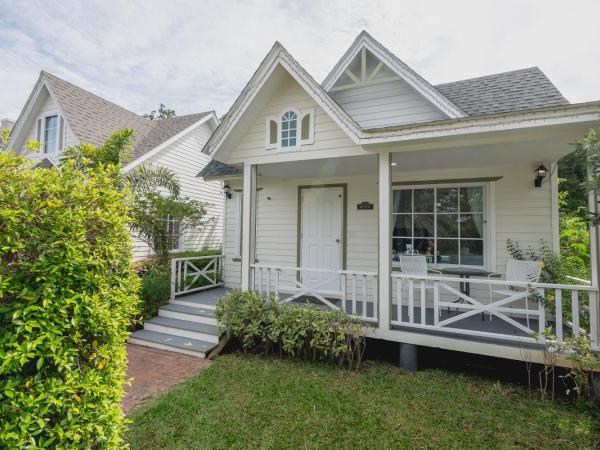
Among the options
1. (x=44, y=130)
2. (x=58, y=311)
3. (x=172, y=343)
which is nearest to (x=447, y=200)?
(x=172, y=343)

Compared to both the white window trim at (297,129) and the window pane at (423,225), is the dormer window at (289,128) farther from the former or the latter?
the window pane at (423,225)

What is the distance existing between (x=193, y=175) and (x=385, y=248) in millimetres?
10499

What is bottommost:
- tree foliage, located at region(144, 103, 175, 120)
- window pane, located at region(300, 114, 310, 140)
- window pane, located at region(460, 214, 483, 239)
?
window pane, located at region(460, 214, 483, 239)

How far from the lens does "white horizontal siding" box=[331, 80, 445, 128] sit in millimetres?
6234

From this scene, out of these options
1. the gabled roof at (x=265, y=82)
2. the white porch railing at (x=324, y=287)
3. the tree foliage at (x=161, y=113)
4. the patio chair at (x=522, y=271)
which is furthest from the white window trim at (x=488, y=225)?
the tree foliage at (x=161, y=113)

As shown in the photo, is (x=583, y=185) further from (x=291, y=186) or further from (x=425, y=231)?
(x=291, y=186)

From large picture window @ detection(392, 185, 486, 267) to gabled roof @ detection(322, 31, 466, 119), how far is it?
60.2 inches

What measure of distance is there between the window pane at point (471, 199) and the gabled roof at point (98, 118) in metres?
10.2

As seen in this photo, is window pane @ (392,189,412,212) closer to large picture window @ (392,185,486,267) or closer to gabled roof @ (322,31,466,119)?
large picture window @ (392,185,486,267)

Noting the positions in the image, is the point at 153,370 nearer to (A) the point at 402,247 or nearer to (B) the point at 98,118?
(A) the point at 402,247

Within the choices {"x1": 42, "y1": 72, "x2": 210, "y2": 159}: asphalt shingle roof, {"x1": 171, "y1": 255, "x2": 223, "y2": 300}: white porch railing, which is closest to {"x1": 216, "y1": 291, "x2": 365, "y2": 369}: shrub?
{"x1": 171, "y1": 255, "x2": 223, "y2": 300}: white porch railing

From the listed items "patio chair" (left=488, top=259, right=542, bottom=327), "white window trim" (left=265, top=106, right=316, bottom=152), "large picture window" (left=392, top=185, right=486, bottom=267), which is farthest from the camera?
"large picture window" (left=392, top=185, right=486, bottom=267)

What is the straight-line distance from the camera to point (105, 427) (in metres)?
1.97

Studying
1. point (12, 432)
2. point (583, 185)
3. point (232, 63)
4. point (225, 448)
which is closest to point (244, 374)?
point (225, 448)
